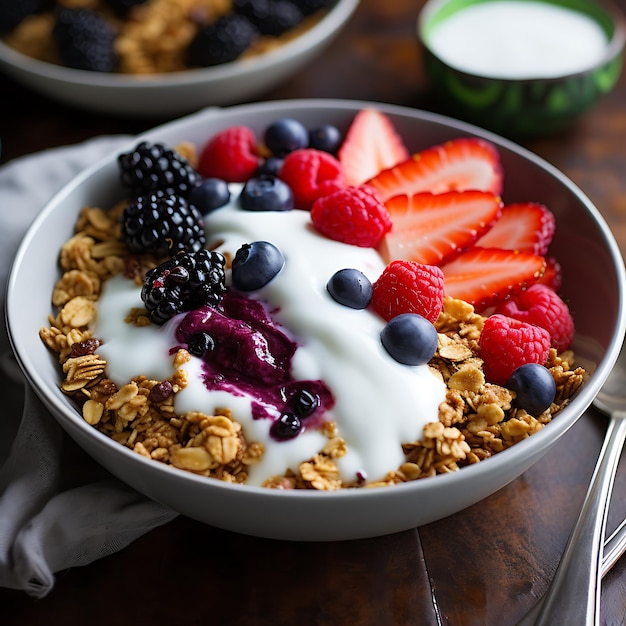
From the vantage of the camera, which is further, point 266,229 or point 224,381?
point 266,229

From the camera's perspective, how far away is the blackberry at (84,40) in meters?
1.85

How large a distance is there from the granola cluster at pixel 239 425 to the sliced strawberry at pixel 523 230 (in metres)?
0.22

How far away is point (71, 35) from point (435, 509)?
147 centimetres

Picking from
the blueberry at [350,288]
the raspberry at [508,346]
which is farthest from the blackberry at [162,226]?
the raspberry at [508,346]

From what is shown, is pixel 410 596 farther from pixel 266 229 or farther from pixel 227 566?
pixel 266 229

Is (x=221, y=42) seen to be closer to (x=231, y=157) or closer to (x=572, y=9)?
(x=231, y=157)

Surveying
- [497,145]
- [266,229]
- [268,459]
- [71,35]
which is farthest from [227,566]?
[71,35]

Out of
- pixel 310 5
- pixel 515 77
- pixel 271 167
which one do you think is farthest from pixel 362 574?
pixel 310 5

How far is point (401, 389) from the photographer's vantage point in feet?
3.51

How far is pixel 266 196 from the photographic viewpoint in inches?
52.2

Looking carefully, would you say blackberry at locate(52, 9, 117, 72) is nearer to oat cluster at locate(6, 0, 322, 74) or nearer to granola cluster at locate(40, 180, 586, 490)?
oat cluster at locate(6, 0, 322, 74)

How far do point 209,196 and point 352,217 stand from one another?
0.87ft

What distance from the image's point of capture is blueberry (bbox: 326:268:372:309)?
115cm

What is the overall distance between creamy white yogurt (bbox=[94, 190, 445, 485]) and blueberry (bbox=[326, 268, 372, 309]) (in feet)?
0.04
